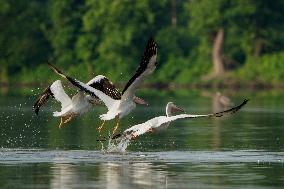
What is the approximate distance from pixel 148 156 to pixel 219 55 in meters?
58.7

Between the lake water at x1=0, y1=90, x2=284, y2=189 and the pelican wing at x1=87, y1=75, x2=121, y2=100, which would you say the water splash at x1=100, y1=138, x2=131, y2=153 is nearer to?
the lake water at x1=0, y1=90, x2=284, y2=189

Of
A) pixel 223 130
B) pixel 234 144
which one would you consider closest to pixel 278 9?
pixel 223 130

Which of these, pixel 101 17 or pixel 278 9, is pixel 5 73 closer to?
pixel 101 17

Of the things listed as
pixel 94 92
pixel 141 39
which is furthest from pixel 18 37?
pixel 94 92

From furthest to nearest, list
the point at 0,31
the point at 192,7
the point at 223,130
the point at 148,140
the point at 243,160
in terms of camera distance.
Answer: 1. the point at 0,31
2. the point at 192,7
3. the point at 223,130
4. the point at 148,140
5. the point at 243,160

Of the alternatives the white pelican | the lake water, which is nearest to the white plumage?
the lake water

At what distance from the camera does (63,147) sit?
91.0ft

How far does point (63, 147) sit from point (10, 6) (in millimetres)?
62854

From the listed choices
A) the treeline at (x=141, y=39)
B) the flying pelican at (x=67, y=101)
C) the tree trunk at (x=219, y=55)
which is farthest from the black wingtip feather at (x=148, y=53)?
the tree trunk at (x=219, y=55)

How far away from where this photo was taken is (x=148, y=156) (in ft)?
83.5

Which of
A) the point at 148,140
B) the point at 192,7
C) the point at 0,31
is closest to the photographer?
the point at 148,140

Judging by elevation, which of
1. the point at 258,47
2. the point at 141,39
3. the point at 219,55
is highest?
the point at 141,39

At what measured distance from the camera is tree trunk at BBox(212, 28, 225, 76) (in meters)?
83.6

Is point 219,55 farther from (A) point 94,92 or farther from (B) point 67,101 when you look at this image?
(A) point 94,92
